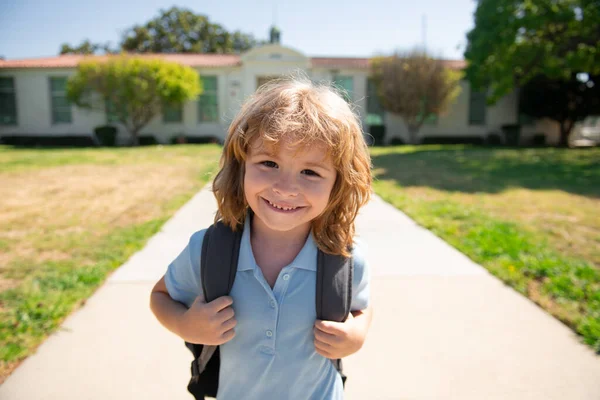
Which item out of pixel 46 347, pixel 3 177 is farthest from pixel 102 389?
pixel 3 177

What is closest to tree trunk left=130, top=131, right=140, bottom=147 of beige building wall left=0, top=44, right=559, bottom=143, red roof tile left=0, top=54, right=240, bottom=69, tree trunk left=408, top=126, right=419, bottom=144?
beige building wall left=0, top=44, right=559, bottom=143

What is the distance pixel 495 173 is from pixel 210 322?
9680mm

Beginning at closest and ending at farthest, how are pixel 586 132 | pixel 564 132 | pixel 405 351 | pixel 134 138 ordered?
pixel 405 351
pixel 134 138
pixel 564 132
pixel 586 132

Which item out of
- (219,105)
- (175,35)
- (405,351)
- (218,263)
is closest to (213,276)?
(218,263)

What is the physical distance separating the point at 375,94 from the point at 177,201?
57.8ft

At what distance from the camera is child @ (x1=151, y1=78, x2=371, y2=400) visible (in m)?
1.19

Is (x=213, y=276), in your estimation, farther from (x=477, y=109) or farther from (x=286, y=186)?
(x=477, y=109)

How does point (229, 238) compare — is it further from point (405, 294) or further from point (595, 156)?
point (595, 156)

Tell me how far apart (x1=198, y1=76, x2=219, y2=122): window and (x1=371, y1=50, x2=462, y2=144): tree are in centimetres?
817

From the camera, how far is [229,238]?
1.27m

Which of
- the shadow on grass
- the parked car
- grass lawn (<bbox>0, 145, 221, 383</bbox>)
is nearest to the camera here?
grass lawn (<bbox>0, 145, 221, 383</bbox>)

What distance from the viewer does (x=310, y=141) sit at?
119cm

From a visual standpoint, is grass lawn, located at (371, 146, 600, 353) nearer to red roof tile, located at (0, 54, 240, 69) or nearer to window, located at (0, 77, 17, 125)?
red roof tile, located at (0, 54, 240, 69)

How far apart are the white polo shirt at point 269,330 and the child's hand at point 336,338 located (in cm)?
4
